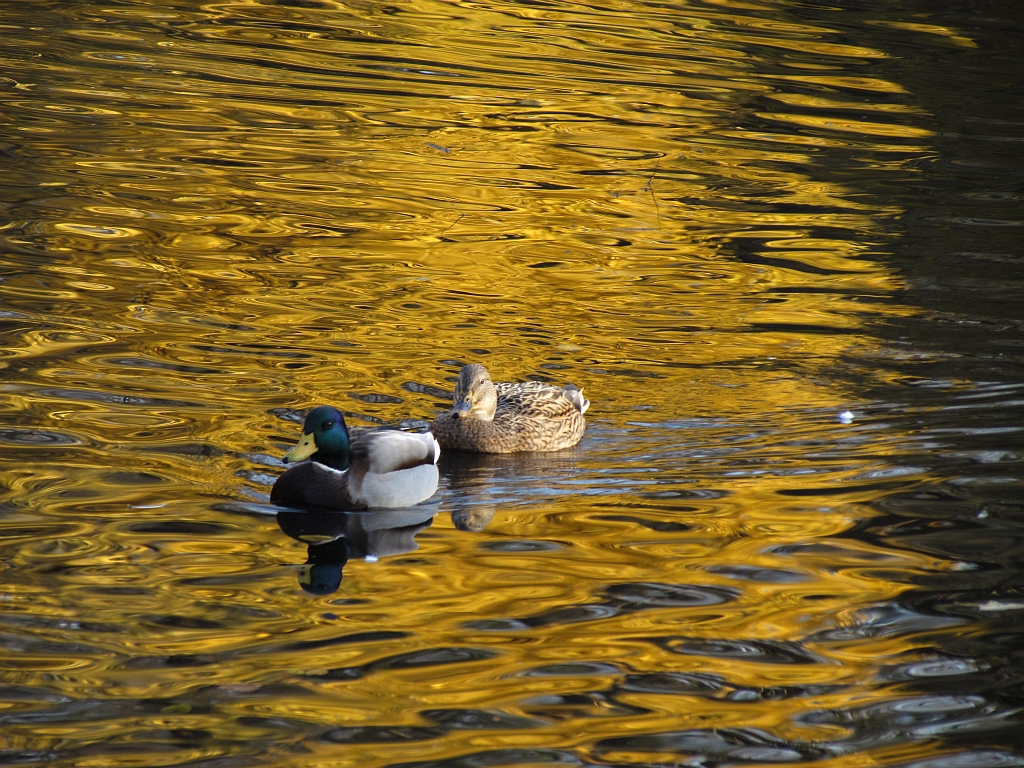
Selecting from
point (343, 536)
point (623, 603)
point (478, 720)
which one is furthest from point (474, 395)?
point (478, 720)

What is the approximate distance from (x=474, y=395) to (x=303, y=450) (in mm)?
1546

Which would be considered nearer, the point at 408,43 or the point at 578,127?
the point at 578,127

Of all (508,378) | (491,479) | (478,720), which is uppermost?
(478,720)

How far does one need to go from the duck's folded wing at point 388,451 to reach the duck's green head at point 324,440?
90 millimetres

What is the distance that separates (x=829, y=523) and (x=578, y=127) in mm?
9746

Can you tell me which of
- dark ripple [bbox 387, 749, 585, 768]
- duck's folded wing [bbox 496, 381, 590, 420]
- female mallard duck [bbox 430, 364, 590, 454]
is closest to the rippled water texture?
dark ripple [bbox 387, 749, 585, 768]

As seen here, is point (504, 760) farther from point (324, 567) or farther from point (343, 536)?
point (343, 536)

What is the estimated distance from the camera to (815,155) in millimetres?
16359

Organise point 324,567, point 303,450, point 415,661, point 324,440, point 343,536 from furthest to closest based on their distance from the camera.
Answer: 1. point 324,440
2. point 303,450
3. point 343,536
4. point 324,567
5. point 415,661

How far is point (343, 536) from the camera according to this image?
25.4 feet

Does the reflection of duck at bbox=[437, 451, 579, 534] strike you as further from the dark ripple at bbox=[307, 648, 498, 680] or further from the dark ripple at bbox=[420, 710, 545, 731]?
the dark ripple at bbox=[420, 710, 545, 731]

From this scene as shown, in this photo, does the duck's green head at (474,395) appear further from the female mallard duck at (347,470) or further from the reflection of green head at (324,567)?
the reflection of green head at (324,567)

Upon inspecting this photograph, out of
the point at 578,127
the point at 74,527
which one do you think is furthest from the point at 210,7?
the point at 74,527

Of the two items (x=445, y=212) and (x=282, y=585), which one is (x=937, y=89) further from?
(x=282, y=585)
